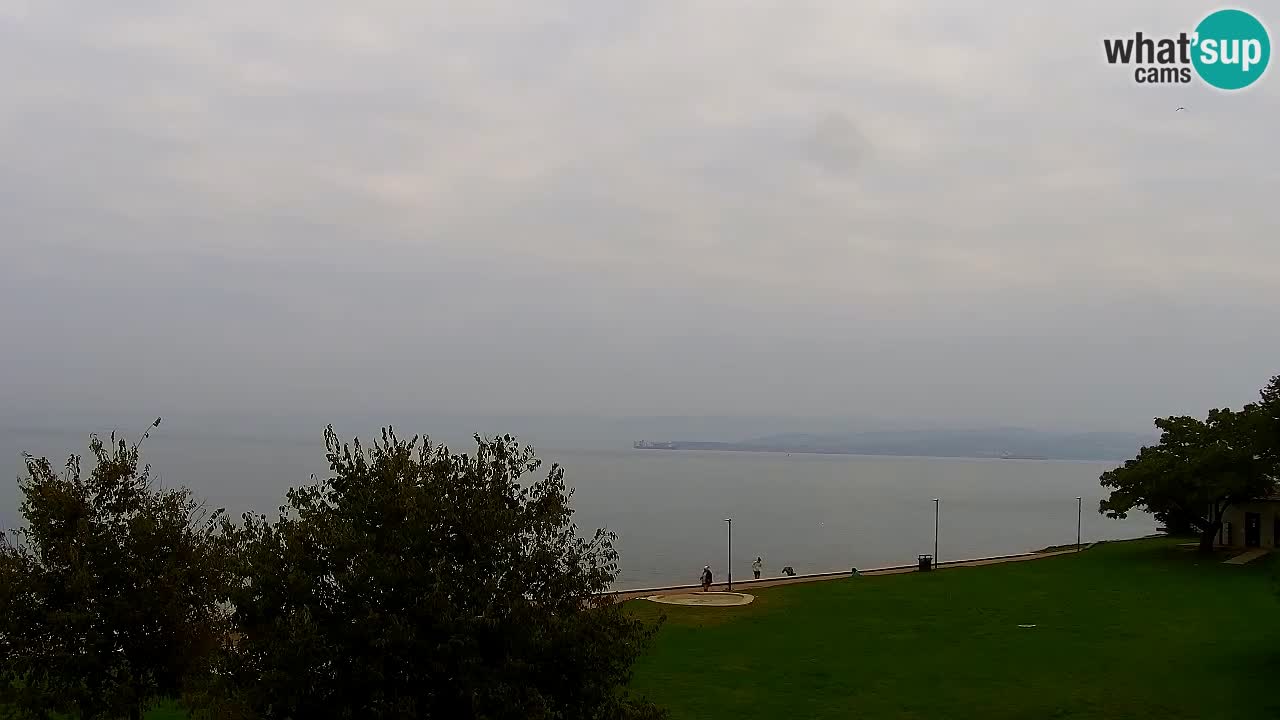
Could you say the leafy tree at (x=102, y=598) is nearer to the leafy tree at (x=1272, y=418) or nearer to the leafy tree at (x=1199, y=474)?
the leafy tree at (x=1272, y=418)

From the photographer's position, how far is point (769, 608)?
154 feet

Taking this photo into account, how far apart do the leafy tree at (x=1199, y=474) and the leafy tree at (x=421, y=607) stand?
177 feet

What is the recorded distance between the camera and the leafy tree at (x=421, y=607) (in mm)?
14055

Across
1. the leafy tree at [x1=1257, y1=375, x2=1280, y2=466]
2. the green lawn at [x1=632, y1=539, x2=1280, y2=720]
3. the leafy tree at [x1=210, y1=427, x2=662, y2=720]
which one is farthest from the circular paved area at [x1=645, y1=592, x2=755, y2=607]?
the leafy tree at [x1=210, y1=427, x2=662, y2=720]

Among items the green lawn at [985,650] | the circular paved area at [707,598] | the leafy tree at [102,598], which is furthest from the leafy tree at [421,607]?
the circular paved area at [707,598]

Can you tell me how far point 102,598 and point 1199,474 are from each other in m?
59.1

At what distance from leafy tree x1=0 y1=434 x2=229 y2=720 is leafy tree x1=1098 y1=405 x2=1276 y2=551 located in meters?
55.7

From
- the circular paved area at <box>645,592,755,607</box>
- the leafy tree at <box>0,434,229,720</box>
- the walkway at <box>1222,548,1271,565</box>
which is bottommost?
the circular paved area at <box>645,592,755,607</box>

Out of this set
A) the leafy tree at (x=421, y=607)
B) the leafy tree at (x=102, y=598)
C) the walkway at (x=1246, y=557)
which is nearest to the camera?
the leafy tree at (x=421, y=607)

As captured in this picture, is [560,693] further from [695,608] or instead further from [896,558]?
[896,558]

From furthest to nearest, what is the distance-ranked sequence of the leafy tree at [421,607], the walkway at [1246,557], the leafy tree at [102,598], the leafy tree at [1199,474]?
1. the leafy tree at [1199,474]
2. the walkway at [1246,557]
3. the leafy tree at [102,598]
4. the leafy tree at [421,607]

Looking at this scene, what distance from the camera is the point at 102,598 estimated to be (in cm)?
1917

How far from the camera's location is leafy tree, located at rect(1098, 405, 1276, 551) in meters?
58.7

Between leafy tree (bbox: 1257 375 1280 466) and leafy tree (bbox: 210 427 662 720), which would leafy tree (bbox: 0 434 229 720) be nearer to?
leafy tree (bbox: 210 427 662 720)
